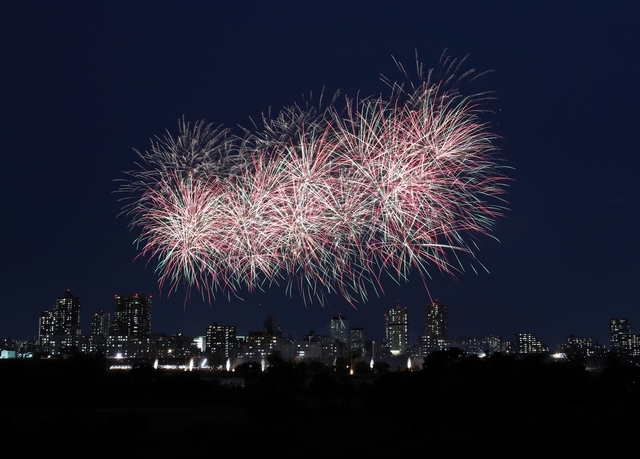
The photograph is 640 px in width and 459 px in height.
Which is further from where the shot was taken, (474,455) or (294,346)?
(294,346)

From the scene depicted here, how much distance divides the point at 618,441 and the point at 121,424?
77.1 ft

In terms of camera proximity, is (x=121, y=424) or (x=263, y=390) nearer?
(x=121, y=424)

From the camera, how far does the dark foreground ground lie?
93.6 ft

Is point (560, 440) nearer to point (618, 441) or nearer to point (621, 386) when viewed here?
point (618, 441)

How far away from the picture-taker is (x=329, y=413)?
54.8 meters

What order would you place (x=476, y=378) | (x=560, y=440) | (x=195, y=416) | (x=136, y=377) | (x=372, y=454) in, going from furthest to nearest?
(x=136, y=377)
(x=195, y=416)
(x=476, y=378)
(x=372, y=454)
(x=560, y=440)

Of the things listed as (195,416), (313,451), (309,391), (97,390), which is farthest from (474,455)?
(97,390)

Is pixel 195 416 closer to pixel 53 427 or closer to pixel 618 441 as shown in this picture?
pixel 53 427

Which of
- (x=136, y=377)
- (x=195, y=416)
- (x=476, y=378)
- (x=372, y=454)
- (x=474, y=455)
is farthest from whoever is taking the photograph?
(x=136, y=377)

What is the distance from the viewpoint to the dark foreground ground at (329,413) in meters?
28.5

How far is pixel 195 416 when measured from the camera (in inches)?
2114

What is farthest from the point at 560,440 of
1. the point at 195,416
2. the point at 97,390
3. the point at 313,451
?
the point at 97,390

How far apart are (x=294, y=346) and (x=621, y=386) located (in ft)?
424

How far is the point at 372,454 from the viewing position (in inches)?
1162
